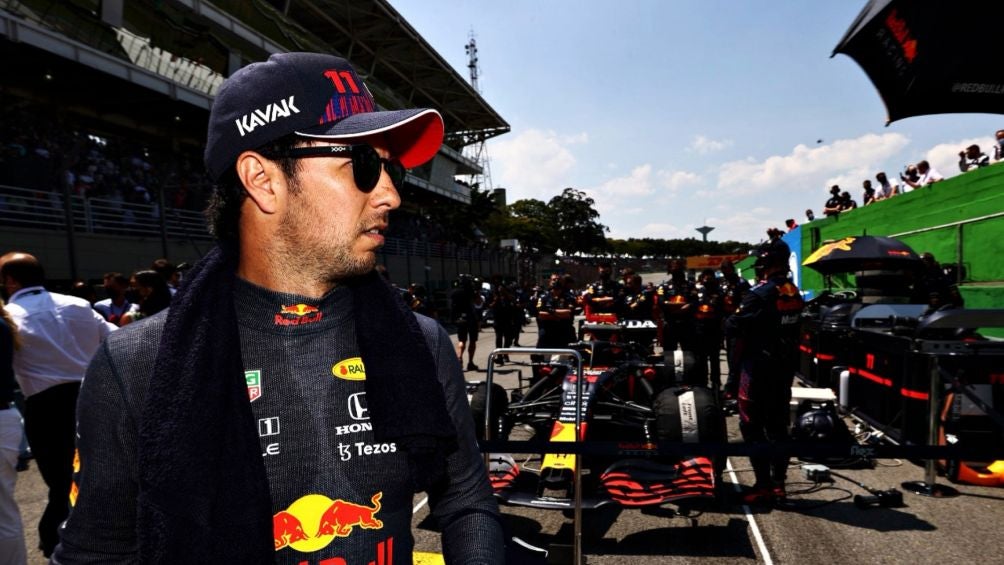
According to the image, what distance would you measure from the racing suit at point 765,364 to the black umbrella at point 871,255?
3.84 metres

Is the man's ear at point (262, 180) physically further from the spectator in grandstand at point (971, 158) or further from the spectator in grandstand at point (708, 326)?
the spectator in grandstand at point (971, 158)

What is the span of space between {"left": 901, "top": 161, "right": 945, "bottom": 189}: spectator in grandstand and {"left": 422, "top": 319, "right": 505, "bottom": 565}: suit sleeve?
508 inches

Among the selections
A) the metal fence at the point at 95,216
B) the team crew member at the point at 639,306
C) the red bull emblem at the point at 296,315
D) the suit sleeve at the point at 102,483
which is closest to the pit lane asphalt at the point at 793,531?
the red bull emblem at the point at 296,315

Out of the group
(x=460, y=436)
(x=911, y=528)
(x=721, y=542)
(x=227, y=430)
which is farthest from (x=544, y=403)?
(x=227, y=430)

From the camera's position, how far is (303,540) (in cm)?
110

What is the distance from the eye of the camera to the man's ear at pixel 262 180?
3.81ft

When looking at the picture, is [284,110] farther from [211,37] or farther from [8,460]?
[211,37]

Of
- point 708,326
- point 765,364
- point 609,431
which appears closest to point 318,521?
point 765,364

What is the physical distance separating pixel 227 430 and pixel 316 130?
597mm

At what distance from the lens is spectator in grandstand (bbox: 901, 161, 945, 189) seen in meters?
11.3

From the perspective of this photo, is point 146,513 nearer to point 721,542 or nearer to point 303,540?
point 303,540

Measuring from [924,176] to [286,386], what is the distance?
1437 cm

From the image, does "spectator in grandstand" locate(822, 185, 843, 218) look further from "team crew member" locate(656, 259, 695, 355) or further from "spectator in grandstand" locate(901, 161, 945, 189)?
"team crew member" locate(656, 259, 695, 355)

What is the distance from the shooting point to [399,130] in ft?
4.29
